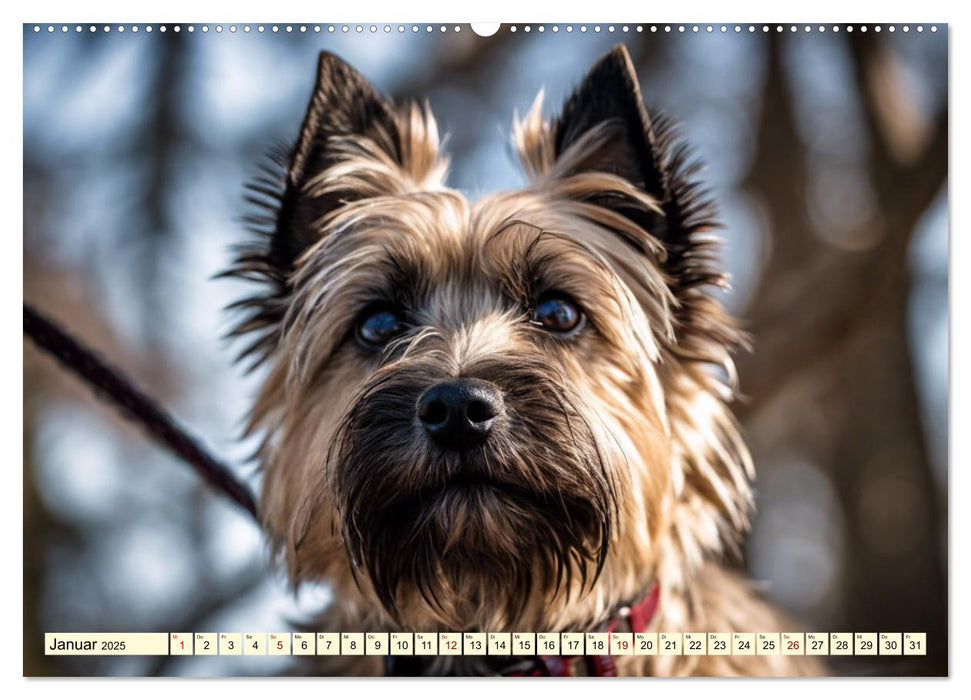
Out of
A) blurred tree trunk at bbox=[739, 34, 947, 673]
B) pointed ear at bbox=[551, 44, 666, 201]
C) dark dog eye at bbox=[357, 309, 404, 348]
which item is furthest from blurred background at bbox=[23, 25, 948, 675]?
dark dog eye at bbox=[357, 309, 404, 348]

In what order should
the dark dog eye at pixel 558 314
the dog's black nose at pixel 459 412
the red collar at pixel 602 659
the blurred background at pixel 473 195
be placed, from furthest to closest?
the blurred background at pixel 473 195 → the red collar at pixel 602 659 → the dark dog eye at pixel 558 314 → the dog's black nose at pixel 459 412

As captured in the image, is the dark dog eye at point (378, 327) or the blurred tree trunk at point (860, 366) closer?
the dark dog eye at point (378, 327)

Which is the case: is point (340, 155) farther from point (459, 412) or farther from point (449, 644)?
point (449, 644)

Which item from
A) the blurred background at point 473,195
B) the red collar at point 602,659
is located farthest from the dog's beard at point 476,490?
the blurred background at point 473,195

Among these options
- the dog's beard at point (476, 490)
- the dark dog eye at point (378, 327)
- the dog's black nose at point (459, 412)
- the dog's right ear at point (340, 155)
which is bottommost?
the dog's beard at point (476, 490)

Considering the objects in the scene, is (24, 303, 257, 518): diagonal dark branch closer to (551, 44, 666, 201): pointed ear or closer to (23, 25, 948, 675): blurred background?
(23, 25, 948, 675): blurred background

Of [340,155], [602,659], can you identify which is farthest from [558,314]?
[602,659]

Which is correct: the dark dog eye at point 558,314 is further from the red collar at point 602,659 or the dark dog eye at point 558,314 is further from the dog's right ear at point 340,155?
the red collar at point 602,659

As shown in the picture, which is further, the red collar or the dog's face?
the red collar
